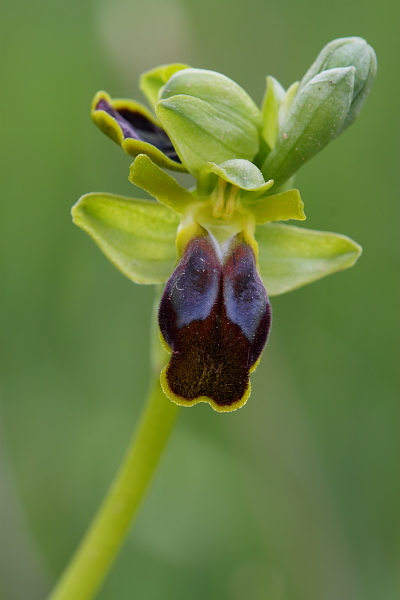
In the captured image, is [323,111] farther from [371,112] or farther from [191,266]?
[371,112]

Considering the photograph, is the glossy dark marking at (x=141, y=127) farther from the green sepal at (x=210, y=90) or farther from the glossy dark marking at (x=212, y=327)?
the glossy dark marking at (x=212, y=327)

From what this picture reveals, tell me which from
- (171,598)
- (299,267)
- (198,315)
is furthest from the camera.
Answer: (171,598)

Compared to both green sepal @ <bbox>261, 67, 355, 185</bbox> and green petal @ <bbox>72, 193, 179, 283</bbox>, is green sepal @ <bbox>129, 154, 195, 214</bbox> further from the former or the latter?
green sepal @ <bbox>261, 67, 355, 185</bbox>

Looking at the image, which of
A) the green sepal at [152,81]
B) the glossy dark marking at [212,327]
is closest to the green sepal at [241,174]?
the glossy dark marking at [212,327]

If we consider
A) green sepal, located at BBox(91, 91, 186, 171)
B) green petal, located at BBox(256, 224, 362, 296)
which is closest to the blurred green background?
green petal, located at BBox(256, 224, 362, 296)

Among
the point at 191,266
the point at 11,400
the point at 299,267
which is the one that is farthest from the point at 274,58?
the point at 191,266
